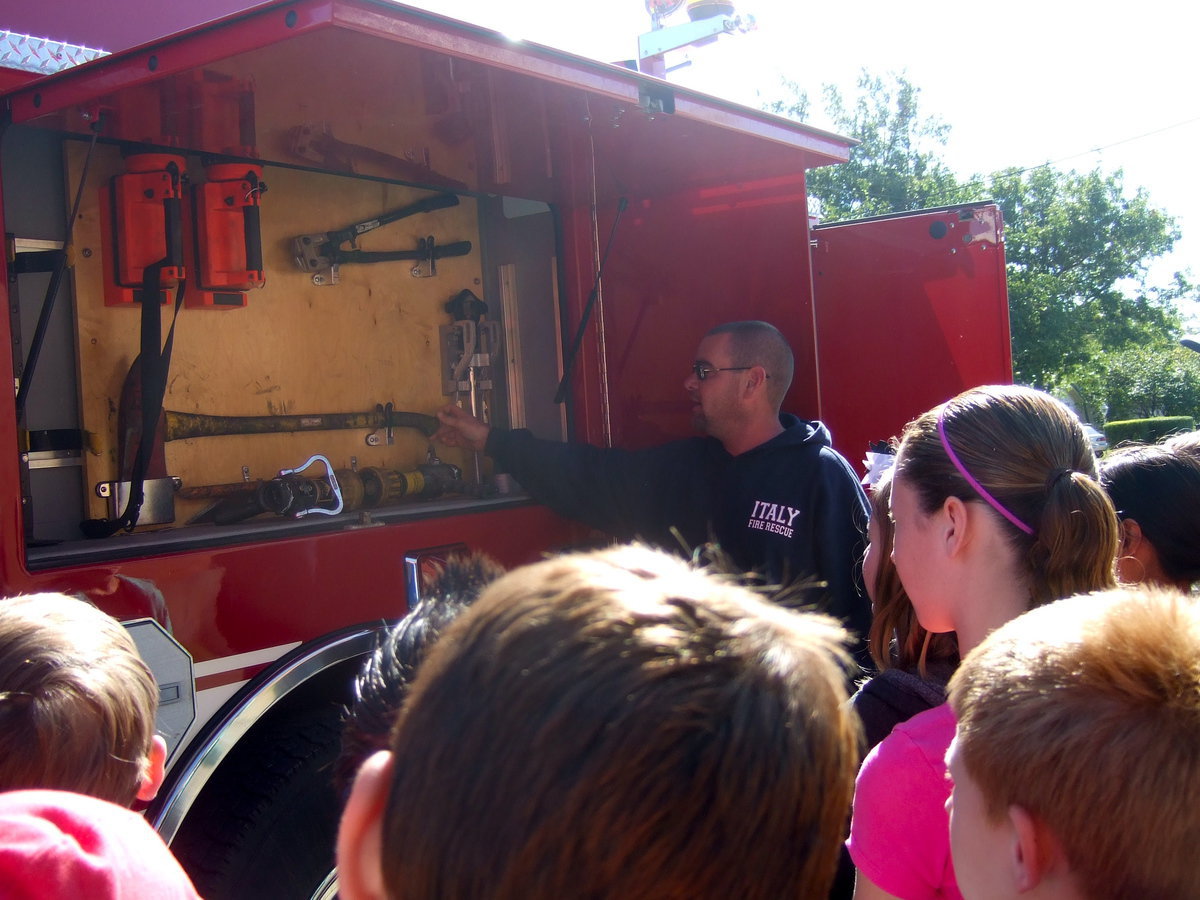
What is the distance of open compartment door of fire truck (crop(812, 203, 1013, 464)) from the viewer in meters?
4.00

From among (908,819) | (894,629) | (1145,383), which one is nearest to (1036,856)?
(908,819)

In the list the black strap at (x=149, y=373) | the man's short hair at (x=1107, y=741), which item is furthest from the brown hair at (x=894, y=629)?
the black strap at (x=149, y=373)

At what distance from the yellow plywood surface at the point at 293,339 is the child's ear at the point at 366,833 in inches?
96.6

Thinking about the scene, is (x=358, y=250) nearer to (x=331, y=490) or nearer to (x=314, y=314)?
(x=314, y=314)

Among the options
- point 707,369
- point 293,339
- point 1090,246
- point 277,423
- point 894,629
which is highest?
point 1090,246

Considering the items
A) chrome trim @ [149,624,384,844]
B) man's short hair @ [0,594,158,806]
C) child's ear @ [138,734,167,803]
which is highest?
man's short hair @ [0,594,158,806]

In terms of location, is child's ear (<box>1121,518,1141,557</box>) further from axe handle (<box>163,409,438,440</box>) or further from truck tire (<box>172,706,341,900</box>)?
axe handle (<box>163,409,438,440</box>)

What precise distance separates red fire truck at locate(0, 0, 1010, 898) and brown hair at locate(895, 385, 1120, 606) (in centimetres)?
131

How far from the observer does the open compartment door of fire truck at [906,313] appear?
4.00 meters

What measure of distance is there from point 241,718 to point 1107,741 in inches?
81.2

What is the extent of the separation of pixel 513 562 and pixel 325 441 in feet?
2.52

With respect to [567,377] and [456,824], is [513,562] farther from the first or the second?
[456,824]

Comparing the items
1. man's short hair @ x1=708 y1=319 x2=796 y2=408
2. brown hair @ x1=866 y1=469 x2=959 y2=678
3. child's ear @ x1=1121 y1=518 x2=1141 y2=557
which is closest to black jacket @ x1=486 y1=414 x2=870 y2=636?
man's short hair @ x1=708 y1=319 x2=796 y2=408

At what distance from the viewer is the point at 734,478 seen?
3.53 meters
